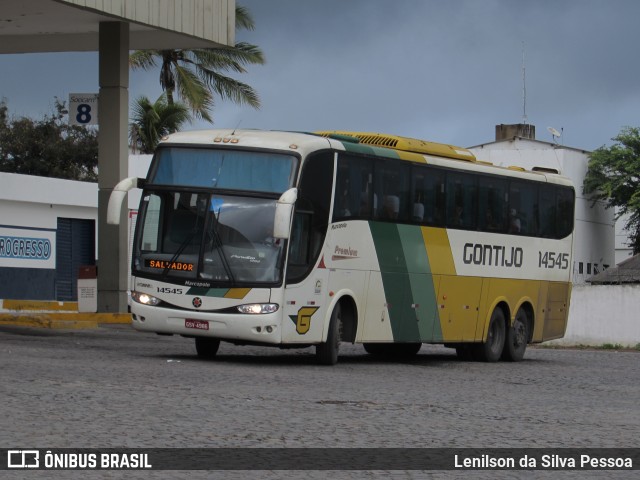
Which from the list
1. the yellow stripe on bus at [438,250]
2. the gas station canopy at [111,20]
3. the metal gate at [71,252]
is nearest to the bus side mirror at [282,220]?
the yellow stripe on bus at [438,250]

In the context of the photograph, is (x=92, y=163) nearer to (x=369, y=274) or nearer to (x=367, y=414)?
(x=369, y=274)

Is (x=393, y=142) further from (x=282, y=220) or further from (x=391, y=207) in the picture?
(x=282, y=220)

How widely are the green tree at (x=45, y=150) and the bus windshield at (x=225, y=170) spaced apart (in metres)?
51.5

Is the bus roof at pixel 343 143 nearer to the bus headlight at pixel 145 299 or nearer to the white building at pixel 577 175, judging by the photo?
the bus headlight at pixel 145 299

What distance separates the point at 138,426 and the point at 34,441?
1222 mm

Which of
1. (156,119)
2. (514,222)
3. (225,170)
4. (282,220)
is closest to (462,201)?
(514,222)

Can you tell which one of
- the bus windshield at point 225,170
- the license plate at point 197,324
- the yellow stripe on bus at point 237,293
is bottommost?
the license plate at point 197,324

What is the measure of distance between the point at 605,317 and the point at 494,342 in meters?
16.1

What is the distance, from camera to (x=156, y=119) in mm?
58875

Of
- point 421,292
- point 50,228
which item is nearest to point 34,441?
point 421,292

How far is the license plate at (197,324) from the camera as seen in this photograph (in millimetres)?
18703

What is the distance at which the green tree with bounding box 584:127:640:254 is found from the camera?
7369cm

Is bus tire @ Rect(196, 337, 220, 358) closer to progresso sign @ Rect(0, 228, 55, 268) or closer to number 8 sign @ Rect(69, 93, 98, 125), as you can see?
number 8 sign @ Rect(69, 93, 98, 125)

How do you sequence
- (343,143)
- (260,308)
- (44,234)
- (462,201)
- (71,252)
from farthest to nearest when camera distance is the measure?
(71,252)
(44,234)
(462,201)
(343,143)
(260,308)
